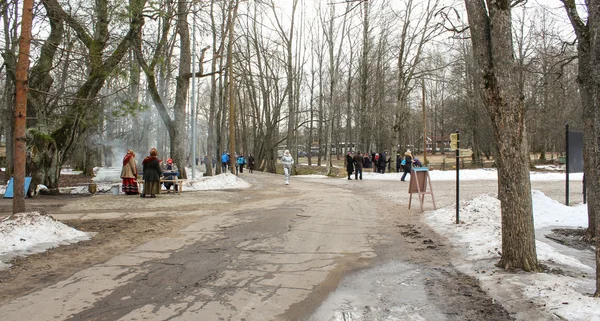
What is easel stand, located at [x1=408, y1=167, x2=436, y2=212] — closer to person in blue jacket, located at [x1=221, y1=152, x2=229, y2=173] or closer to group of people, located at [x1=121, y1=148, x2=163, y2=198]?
group of people, located at [x1=121, y1=148, x2=163, y2=198]

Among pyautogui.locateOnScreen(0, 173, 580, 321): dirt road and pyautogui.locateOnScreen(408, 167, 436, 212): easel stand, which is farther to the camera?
pyautogui.locateOnScreen(408, 167, 436, 212): easel stand

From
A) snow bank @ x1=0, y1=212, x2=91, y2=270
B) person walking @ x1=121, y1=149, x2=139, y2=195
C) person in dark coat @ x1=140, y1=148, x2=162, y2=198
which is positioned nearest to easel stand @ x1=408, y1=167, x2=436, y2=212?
snow bank @ x1=0, y1=212, x2=91, y2=270

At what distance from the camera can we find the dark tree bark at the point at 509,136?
527 centimetres

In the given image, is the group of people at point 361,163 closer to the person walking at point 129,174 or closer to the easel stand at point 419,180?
the easel stand at point 419,180

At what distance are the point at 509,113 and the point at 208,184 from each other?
14835mm

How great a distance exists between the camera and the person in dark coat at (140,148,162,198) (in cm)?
1377

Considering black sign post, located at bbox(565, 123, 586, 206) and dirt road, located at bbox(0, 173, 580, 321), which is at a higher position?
black sign post, located at bbox(565, 123, 586, 206)

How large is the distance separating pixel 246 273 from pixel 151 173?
9395 millimetres

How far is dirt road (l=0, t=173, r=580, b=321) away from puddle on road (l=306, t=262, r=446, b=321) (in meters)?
0.01

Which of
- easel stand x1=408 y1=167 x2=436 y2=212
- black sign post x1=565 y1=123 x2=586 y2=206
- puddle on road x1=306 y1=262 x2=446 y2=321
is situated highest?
black sign post x1=565 y1=123 x2=586 y2=206

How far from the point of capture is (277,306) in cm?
433

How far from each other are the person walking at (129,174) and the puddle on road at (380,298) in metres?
10.9

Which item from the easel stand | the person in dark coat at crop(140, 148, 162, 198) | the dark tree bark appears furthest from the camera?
the person in dark coat at crop(140, 148, 162, 198)

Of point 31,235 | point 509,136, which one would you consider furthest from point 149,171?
point 509,136
